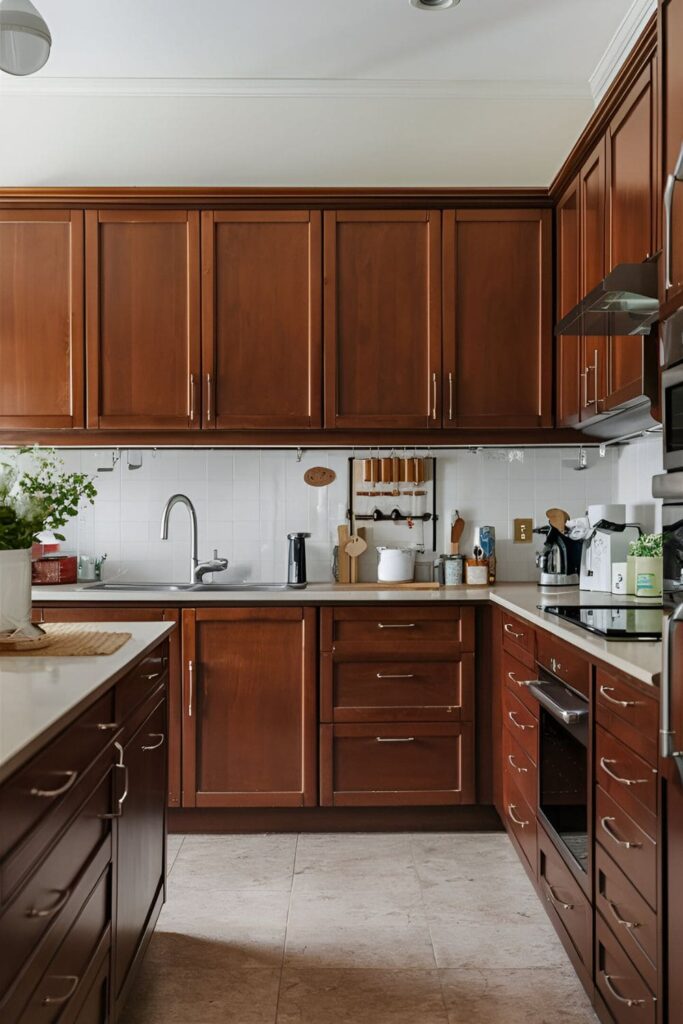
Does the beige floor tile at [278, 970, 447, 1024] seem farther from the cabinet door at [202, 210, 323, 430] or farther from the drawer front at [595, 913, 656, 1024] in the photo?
the cabinet door at [202, 210, 323, 430]

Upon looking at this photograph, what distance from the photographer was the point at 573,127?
3.86 m

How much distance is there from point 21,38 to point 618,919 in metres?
2.19

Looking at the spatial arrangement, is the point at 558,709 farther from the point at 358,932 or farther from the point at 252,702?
the point at 252,702

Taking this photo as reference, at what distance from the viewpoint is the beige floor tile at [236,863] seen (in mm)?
2828

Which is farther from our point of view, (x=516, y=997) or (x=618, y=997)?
(x=516, y=997)

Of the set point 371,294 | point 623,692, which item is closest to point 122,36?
point 371,294

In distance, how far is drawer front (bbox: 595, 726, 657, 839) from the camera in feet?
5.24

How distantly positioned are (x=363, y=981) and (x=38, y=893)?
1.26 meters

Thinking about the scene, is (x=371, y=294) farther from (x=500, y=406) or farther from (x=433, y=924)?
(x=433, y=924)

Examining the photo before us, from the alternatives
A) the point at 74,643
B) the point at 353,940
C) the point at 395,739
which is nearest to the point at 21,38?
the point at 74,643

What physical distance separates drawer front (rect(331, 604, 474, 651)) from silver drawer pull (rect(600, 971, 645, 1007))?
1.48m

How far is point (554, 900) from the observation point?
2330 millimetres

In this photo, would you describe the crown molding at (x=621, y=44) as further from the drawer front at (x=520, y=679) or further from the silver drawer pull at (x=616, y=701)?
the silver drawer pull at (x=616, y=701)

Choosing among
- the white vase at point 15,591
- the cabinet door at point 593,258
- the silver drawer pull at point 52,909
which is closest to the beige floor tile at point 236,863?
the white vase at point 15,591
